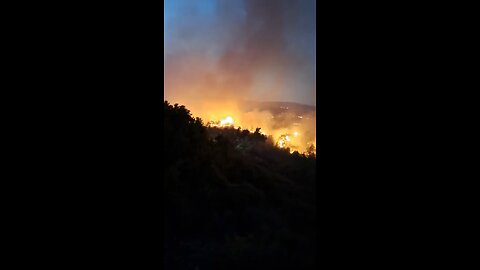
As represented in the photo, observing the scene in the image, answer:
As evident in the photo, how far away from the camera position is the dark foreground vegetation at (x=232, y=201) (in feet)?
10.2

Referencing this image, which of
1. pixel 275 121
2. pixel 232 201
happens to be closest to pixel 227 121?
pixel 275 121

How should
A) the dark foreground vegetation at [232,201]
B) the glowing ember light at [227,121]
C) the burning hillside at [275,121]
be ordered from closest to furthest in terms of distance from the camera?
the dark foreground vegetation at [232,201] < the burning hillside at [275,121] < the glowing ember light at [227,121]

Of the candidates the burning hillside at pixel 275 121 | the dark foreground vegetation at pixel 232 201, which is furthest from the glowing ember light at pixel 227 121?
the dark foreground vegetation at pixel 232 201

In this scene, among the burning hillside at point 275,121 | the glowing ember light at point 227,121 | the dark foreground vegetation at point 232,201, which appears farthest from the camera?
the glowing ember light at point 227,121

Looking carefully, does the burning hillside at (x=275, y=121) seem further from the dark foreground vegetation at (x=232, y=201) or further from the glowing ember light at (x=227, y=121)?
the dark foreground vegetation at (x=232, y=201)

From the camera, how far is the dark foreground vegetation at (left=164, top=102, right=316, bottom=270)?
310cm

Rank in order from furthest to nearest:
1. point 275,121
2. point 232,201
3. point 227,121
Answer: point 275,121
point 227,121
point 232,201

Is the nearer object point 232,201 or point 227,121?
point 232,201

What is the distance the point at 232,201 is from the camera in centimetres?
366

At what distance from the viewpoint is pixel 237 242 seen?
10.6 ft

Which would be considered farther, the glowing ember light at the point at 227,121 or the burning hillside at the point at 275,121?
the glowing ember light at the point at 227,121

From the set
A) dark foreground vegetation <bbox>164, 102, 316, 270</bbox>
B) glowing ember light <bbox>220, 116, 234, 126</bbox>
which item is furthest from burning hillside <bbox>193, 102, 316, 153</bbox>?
dark foreground vegetation <bbox>164, 102, 316, 270</bbox>

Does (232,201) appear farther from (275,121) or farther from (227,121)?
(275,121)

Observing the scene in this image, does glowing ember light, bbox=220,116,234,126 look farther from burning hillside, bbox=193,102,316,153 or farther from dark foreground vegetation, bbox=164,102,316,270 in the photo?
dark foreground vegetation, bbox=164,102,316,270
